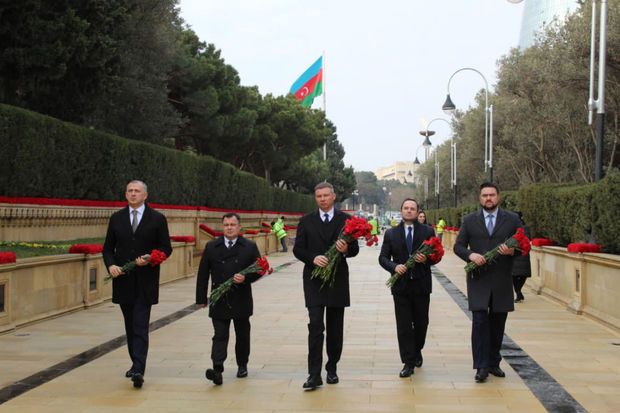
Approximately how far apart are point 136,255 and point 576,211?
37.2 feet

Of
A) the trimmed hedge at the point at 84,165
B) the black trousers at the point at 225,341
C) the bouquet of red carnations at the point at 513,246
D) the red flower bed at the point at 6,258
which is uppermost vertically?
the trimmed hedge at the point at 84,165

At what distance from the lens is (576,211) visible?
1631cm

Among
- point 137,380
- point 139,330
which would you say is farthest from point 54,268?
point 137,380

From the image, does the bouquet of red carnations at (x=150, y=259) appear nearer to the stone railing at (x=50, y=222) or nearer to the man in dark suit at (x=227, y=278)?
the man in dark suit at (x=227, y=278)

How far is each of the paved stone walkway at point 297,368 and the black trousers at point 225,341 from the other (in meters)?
0.21

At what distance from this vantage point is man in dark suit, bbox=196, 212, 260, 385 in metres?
7.48

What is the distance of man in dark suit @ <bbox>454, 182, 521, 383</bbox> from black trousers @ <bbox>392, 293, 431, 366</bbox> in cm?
52

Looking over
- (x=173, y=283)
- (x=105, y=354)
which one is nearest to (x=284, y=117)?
(x=173, y=283)

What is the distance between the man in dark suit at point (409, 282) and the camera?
7805mm

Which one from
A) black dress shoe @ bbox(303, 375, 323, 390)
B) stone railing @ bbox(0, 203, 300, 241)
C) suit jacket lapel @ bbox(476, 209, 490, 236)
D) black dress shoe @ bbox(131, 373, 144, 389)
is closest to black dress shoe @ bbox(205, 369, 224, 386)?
black dress shoe @ bbox(131, 373, 144, 389)

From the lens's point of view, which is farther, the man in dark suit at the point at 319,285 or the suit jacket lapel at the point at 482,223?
the suit jacket lapel at the point at 482,223

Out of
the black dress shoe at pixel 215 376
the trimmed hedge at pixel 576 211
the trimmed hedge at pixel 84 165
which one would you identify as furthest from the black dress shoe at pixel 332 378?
the trimmed hedge at pixel 84 165

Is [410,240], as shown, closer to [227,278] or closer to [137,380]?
[227,278]

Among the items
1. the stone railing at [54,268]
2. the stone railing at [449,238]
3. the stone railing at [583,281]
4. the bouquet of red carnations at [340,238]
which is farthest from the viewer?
the stone railing at [449,238]
